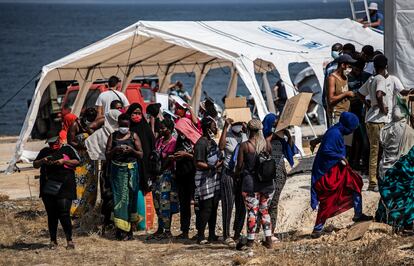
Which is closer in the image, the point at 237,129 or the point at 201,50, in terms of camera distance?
the point at 237,129

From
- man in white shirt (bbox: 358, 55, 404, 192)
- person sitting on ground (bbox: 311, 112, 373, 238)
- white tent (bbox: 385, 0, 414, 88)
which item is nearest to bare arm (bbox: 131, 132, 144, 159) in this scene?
person sitting on ground (bbox: 311, 112, 373, 238)

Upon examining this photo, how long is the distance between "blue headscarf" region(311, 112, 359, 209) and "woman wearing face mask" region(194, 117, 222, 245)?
1196 millimetres

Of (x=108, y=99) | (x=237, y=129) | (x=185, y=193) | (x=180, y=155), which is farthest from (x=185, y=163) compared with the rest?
(x=108, y=99)

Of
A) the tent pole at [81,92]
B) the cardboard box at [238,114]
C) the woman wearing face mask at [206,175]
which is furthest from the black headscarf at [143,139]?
the tent pole at [81,92]

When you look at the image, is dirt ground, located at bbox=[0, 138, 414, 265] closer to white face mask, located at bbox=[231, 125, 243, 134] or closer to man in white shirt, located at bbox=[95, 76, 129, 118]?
white face mask, located at bbox=[231, 125, 243, 134]

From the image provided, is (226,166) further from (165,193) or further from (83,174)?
(83,174)

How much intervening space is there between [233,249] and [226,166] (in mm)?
968

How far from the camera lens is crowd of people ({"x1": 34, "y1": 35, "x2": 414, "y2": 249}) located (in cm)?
1272

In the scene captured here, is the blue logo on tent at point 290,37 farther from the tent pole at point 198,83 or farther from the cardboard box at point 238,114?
the cardboard box at point 238,114

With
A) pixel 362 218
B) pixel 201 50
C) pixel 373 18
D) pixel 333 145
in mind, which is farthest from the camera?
pixel 373 18

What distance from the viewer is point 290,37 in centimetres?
2211

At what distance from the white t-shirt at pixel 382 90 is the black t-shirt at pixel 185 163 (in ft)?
7.68

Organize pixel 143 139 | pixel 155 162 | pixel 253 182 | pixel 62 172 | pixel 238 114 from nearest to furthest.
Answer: pixel 253 182 < pixel 62 172 < pixel 155 162 < pixel 143 139 < pixel 238 114

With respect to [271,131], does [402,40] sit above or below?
above
